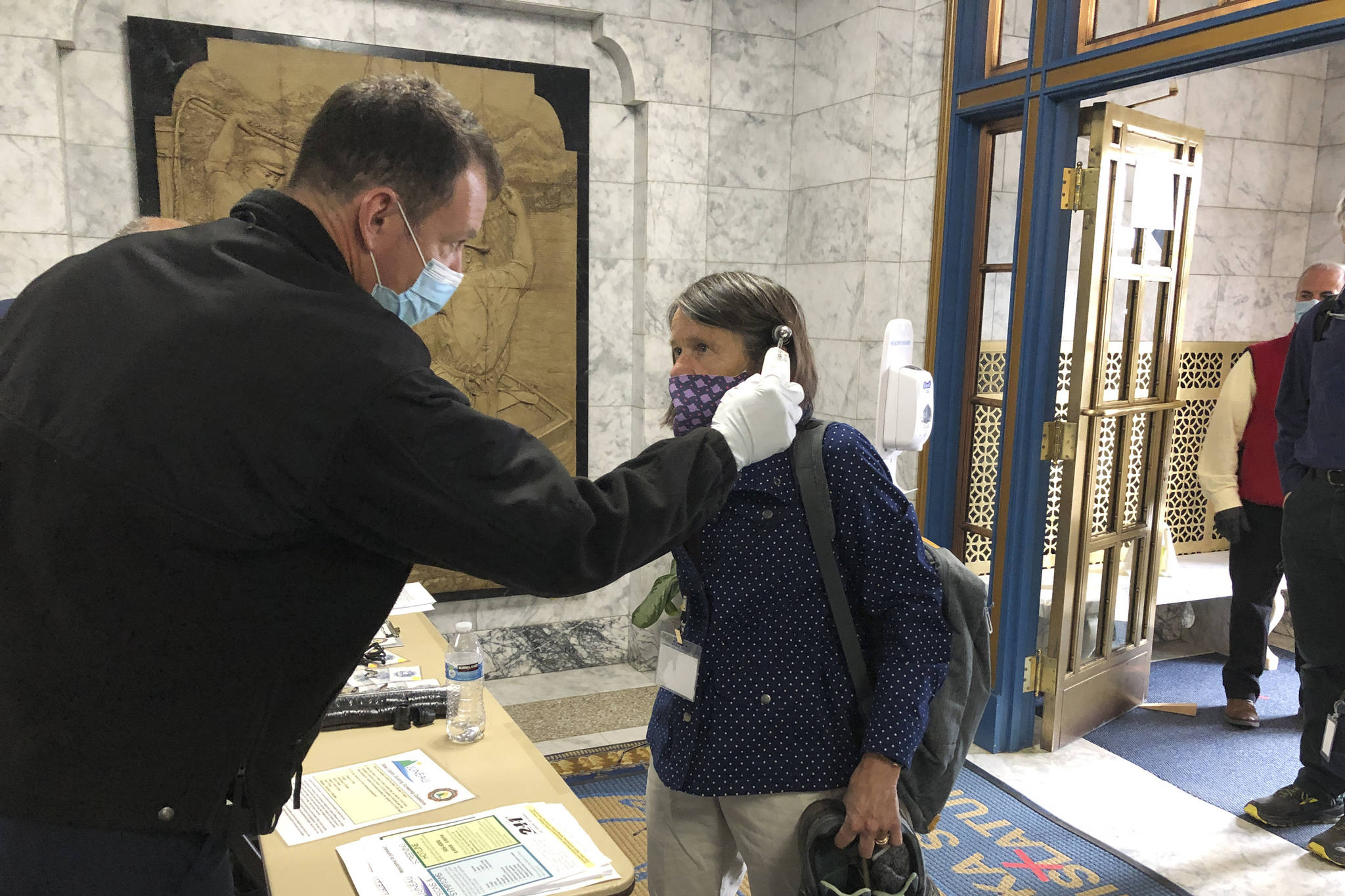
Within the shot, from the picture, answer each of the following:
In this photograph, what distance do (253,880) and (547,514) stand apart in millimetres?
700

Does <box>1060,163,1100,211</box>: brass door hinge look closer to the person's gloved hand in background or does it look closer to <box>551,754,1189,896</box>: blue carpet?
the person's gloved hand in background

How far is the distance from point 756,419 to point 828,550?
332 millimetres

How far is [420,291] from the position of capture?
Answer: 1410 millimetres

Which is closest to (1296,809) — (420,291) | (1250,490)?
(1250,490)

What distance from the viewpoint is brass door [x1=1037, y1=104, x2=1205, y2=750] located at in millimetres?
3480

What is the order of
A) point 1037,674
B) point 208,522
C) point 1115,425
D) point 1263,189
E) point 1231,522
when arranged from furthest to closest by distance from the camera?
point 1263,189
point 1231,522
point 1115,425
point 1037,674
point 208,522

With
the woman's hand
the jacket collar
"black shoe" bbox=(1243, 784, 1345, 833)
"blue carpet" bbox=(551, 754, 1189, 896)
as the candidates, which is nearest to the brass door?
"blue carpet" bbox=(551, 754, 1189, 896)

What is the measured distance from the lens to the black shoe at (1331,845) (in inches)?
117

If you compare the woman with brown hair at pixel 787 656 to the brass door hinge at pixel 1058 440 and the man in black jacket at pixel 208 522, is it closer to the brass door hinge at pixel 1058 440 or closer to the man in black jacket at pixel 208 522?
the man in black jacket at pixel 208 522

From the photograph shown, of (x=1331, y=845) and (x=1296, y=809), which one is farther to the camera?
(x=1296, y=809)

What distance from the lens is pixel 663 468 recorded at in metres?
1.22

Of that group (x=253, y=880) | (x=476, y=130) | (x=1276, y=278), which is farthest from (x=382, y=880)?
(x=1276, y=278)

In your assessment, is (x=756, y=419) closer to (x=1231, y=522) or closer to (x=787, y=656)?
(x=787, y=656)

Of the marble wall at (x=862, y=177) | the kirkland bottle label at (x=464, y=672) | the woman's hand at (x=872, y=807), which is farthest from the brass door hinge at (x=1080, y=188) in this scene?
the kirkland bottle label at (x=464, y=672)
